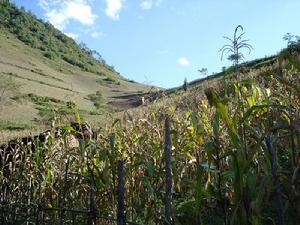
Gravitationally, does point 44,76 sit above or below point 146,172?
above

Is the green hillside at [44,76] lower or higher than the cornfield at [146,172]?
higher

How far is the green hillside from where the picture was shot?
118ft

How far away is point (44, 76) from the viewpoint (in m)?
60.5

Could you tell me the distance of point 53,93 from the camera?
48.0 metres

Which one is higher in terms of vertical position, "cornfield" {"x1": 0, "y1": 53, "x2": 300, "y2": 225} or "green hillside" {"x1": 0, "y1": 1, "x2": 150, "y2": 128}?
"green hillside" {"x1": 0, "y1": 1, "x2": 150, "y2": 128}

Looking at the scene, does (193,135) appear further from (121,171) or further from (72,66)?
(72,66)

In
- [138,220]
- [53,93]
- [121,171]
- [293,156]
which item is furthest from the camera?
[53,93]

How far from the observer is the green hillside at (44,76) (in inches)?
1419

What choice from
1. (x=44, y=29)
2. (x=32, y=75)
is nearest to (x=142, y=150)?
(x=32, y=75)

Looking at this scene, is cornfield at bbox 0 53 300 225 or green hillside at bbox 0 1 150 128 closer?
cornfield at bbox 0 53 300 225

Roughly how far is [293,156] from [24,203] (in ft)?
8.27

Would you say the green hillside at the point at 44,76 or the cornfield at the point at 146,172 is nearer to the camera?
the cornfield at the point at 146,172

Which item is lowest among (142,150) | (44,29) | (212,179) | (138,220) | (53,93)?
(138,220)

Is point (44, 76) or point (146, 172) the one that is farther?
point (44, 76)
